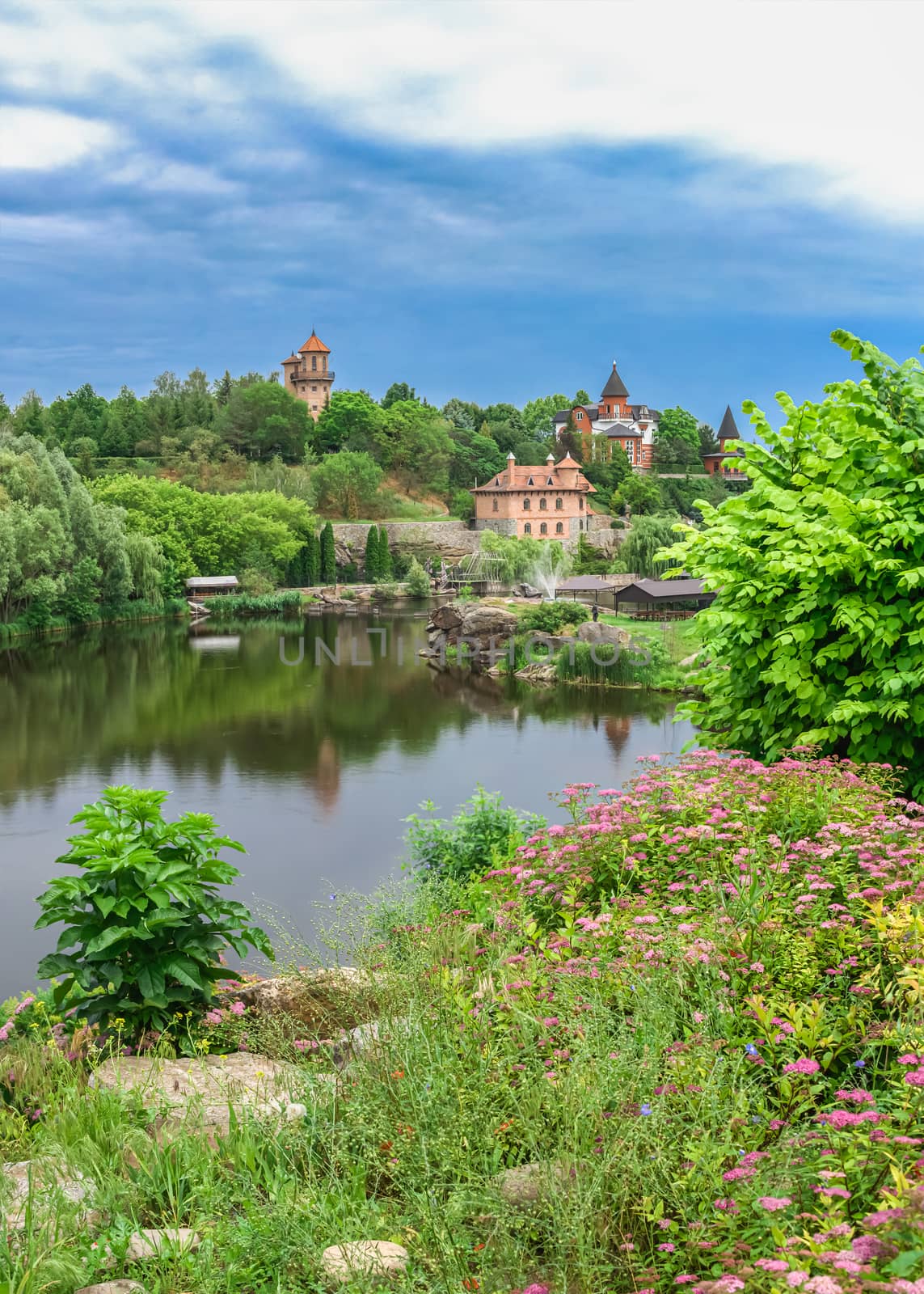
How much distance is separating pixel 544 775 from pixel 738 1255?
12.5 meters

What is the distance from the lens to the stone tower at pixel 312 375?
8000cm

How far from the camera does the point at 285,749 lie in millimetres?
16562

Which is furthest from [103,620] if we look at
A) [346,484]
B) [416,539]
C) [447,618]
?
[346,484]

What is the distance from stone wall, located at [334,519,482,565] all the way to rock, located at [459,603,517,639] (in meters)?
25.9

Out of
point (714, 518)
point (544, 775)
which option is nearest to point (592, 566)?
point (544, 775)

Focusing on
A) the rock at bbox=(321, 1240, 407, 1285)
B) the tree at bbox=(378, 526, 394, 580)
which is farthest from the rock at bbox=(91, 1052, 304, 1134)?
the tree at bbox=(378, 526, 394, 580)

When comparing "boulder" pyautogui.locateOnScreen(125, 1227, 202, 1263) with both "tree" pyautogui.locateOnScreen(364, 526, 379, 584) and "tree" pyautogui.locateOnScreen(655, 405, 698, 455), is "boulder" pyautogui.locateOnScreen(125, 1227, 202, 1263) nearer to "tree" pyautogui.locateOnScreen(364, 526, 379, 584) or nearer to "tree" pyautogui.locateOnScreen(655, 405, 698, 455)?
"tree" pyautogui.locateOnScreen(364, 526, 379, 584)

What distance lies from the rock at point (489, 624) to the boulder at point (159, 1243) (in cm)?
2624

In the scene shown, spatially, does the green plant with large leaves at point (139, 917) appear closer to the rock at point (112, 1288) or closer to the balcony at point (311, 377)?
the rock at point (112, 1288)

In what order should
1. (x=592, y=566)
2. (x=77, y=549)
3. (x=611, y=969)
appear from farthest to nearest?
(x=592, y=566) < (x=77, y=549) < (x=611, y=969)

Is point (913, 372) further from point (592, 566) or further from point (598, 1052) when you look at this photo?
point (592, 566)

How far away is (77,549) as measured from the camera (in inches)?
1326

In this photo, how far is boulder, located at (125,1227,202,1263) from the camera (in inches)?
98.9


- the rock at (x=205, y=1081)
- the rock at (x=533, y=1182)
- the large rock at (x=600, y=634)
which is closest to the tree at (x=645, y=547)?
the large rock at (x=600, y=634)
